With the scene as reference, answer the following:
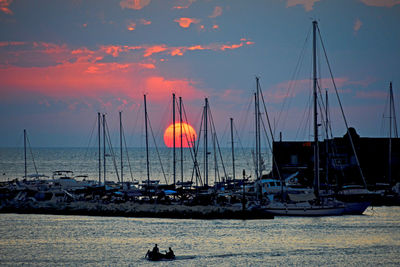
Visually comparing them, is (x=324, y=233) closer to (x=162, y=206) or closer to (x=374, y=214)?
(x=374, y=214)

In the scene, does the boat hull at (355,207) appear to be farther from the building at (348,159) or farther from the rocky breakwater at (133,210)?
the building at (348,159)

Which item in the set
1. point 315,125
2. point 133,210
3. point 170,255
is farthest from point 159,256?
point 315,125

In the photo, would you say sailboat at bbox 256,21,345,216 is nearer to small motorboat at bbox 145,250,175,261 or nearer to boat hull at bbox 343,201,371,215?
boat hull at bbox 343,201,371,215

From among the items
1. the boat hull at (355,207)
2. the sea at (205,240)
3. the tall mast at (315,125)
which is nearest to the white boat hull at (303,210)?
the sea at (205,240)

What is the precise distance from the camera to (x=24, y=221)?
56750mm

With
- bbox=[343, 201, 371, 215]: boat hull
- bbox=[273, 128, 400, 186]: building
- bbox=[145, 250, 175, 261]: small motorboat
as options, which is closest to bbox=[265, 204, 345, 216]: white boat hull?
bbox=[343, 201, 371, 215]: boat hull

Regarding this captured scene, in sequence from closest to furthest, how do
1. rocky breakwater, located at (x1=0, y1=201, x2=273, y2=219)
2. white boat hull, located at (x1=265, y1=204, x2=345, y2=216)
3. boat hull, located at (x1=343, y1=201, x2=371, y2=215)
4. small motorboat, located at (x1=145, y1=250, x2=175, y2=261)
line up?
small motorboat, located at (x1=145, y1=250, x2=175, y2=261) < white boat hull, located at (x1=265, y1=204, x2=345, y2=216) < rocky breakwater, located at (x1=0, y1=201, x2=273, y2=219) < boat hull, located at (x1=343, y1=201, x2=371, y2=215)

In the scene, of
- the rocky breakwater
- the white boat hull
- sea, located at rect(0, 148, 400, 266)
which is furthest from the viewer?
the rocky breakwater

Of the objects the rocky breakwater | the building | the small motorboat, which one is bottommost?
the small motorboat

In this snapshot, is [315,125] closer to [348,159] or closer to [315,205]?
[315,205]

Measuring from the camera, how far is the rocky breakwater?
57.4 m

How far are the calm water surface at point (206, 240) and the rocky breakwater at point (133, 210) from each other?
1.78 metres

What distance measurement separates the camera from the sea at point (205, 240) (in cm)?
3856

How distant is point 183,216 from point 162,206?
5135 mm
